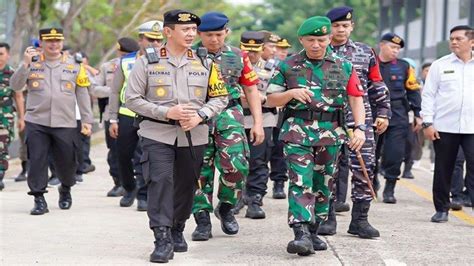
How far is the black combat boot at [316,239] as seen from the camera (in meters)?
8.75

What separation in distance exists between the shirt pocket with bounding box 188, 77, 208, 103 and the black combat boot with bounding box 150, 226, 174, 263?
3.30 feet

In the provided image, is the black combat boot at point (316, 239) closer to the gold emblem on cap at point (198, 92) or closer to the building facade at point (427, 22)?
the gold emblem on cap at point (198, 92)

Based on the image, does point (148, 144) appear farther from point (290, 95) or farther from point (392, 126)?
point (392, 126)

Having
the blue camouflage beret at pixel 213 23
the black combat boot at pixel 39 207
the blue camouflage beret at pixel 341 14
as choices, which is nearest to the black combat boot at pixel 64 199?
the black combat boot at pixel 39 207

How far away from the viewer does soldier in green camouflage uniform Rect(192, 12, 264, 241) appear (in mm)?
9250

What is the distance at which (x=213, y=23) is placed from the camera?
9.29 meters

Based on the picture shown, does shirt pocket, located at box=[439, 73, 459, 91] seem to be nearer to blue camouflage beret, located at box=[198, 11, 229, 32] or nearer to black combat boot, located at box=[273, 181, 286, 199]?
blue camouflage beret, located at box=[198, 11, 229, 32]

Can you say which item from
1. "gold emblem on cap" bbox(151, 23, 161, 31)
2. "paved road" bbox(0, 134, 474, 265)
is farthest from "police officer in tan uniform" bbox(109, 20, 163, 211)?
"paved road" bbox(0, 134, 474, 265)

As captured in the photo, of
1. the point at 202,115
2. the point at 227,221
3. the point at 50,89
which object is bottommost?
the point at 227,221

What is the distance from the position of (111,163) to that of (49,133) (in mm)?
2087

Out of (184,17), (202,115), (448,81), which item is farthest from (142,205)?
(184,17)

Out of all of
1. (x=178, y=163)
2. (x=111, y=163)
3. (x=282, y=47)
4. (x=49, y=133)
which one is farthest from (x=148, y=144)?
(x=282, y=47)

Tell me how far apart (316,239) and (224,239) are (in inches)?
42.9

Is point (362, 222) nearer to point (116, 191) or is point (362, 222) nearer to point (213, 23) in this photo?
point (213, 23)
